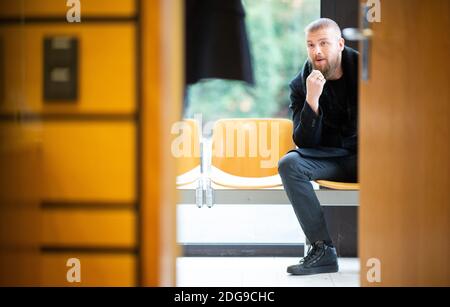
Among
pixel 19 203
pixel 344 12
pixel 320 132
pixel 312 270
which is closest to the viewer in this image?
pixel 19 203

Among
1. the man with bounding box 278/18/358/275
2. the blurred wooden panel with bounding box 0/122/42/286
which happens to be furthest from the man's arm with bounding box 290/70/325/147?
the blurred wooden panel with bounding box 0/122/42/286

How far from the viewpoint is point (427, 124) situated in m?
2.15

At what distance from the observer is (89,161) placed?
1915 mm

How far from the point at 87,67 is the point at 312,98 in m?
1.29

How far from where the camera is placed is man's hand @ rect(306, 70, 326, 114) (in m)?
2.90

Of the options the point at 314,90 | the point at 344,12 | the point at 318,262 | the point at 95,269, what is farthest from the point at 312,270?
the point at 344,12

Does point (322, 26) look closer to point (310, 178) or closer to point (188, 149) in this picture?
point (310, 178)

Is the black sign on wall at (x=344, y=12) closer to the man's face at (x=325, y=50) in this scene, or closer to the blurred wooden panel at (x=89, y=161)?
the man's face at (x=325, y=50)

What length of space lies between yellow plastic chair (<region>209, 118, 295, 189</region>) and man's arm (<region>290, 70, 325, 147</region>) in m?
0.27

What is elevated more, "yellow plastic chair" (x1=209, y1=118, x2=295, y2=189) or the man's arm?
the man's arm

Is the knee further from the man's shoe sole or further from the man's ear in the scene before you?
the man's ear

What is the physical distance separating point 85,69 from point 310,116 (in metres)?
1.29
